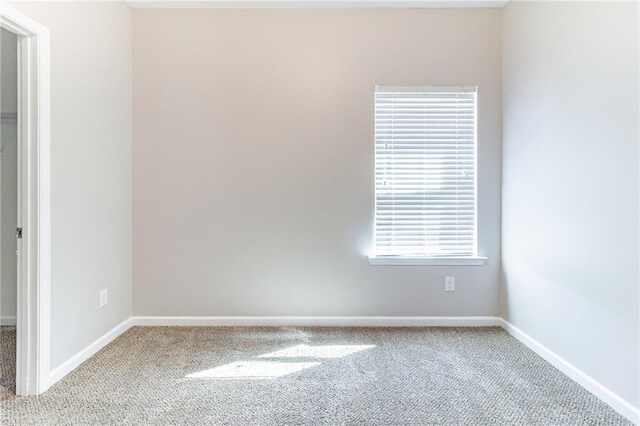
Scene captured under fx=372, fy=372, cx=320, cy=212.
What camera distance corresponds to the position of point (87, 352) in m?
2.55

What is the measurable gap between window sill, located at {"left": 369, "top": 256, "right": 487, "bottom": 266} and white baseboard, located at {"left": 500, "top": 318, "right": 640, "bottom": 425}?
22.4 inches

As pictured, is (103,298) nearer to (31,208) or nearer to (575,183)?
(31,208)

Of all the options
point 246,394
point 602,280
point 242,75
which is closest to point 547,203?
point 602,280

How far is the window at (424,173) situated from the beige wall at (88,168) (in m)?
2.09

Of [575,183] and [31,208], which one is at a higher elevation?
[575,183]

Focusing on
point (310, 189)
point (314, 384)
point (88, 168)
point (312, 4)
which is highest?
point (312, 4)

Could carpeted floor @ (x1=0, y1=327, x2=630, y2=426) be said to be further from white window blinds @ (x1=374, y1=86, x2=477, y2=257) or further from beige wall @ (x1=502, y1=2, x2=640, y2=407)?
white window blinds @ (x1=374, y1=86, x2=477, y2=257)

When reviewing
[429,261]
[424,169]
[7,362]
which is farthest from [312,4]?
[7,362]

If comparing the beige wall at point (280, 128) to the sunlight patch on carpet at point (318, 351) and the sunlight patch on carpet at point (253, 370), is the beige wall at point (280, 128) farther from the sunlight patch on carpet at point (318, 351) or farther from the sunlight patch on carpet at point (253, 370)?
the sunlight patch on carpet at point (253, 370)

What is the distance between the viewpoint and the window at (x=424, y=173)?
3.16 m

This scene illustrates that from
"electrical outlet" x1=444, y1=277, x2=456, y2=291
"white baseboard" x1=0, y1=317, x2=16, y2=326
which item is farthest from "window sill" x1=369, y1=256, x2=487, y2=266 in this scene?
"white baseboard" x1=0, y1=317, x2=16, y2=326

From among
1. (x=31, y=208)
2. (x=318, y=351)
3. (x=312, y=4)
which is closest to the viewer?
(x=31, y=208)

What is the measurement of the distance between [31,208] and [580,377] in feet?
10.9

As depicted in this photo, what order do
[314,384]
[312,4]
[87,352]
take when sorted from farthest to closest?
[312,4]
[87,352]
[314,384]
